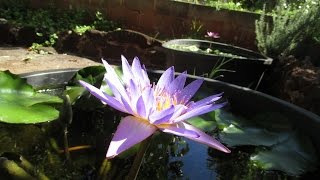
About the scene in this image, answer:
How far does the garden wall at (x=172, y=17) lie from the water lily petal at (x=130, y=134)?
11.4 ft

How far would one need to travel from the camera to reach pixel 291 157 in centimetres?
113

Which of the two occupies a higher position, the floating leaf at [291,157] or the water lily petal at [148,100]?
the water lily petal at [148,100]

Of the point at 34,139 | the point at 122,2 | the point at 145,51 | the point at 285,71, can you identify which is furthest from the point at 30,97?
the point at 122,2

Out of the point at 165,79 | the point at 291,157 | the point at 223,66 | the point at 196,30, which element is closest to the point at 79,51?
the point at 196,30

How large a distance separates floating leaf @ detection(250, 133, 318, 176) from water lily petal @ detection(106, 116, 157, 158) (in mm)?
567

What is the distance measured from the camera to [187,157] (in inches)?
43.1

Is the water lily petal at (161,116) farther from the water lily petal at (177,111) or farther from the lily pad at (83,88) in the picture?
the lily pad at (83,88)

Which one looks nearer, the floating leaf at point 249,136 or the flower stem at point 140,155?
the flower stem at point 140,155

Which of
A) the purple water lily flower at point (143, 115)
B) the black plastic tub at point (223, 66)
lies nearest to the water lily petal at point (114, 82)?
the purple water lily flower at point (143, 115)

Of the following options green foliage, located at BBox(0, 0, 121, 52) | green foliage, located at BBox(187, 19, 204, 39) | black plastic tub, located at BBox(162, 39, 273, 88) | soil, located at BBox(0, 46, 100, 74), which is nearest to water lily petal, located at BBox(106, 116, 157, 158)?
black plastic tub, located at BBox(162, 39, 273, 88)

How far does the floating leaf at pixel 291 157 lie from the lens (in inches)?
41.6

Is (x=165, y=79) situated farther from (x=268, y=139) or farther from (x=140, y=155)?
(x=268, y=139)

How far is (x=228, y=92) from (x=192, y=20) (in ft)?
10.9

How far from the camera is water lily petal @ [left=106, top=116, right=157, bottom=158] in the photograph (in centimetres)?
56
